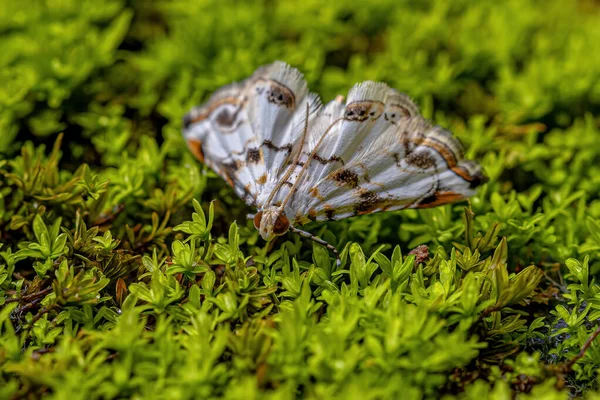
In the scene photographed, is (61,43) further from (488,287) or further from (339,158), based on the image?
(488,287)

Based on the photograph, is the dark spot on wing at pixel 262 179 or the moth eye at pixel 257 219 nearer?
the moth eye at pixel 257 219

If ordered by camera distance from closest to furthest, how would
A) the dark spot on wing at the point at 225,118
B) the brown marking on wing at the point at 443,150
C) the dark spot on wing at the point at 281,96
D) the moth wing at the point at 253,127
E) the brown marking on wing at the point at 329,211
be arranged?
the brown marking on wing at the point at 329,211 → the brown marking on wing at the point at 443,150 → the moth wing at the point at 253,127 → the dark spot on wing at the point at 281,96 → the dark spot on wing at the point at 225,118

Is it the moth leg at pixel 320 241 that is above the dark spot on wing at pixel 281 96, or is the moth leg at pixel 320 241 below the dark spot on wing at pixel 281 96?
below

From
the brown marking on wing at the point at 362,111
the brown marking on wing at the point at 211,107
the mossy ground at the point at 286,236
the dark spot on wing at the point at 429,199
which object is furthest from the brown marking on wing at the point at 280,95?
the dark spot on wing at the point at 429,199

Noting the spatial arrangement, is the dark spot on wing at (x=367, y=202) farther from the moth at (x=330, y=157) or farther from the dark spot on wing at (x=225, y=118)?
the dark spot on wing at (x=225, y=118)

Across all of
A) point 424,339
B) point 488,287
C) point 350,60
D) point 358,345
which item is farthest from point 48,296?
point 350,60

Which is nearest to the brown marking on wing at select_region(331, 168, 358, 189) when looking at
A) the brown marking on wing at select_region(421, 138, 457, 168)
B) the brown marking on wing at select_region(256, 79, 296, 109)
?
the brown marking on wing at select_region(421, 138, 457, 168)
